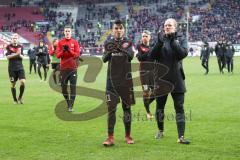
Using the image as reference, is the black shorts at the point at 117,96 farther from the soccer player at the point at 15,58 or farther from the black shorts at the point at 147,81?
the soccer player at the point at 15,58

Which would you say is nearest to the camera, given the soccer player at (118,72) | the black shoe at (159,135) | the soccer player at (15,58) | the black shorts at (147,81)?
the soccer player at (118,72)

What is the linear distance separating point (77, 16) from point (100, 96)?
58.8 meters

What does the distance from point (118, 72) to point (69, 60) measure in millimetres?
4704

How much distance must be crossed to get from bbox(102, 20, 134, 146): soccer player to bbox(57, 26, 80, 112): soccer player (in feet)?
14.4

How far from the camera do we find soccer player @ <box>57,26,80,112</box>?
1330cm

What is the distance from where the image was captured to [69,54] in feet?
43.8

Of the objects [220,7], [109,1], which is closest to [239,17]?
[220,7]

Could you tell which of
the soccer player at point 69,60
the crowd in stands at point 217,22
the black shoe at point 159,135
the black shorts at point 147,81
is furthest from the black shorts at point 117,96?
the crowd in stands at point 217,22

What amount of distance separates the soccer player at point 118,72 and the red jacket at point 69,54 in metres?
4.41

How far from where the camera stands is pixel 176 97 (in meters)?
8.90

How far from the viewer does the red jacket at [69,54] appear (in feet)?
43.7

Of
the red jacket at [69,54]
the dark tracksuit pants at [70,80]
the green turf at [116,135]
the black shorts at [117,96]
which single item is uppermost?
the red jacket at [69,54]

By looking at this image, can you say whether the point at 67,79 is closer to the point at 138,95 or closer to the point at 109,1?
the point at 138,95

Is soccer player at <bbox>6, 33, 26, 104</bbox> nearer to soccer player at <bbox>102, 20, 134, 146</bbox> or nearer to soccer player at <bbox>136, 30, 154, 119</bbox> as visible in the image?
soccer player at <bbox>136, 30, 154, 119</bbox>
